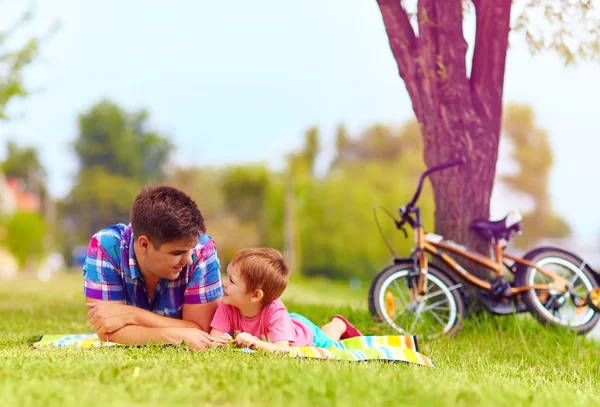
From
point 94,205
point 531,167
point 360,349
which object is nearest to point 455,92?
point 360,349

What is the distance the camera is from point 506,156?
3038 cm

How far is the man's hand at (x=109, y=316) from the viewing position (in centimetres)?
381

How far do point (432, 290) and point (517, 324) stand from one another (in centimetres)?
75

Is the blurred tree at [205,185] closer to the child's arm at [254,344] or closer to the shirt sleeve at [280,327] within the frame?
the shirt sleeve at [280,327]

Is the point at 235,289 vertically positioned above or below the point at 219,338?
above

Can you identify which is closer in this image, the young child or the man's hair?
the man's hair

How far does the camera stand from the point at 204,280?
3.96 m

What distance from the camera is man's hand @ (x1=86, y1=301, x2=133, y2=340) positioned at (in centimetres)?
381

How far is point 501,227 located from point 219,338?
3020mm

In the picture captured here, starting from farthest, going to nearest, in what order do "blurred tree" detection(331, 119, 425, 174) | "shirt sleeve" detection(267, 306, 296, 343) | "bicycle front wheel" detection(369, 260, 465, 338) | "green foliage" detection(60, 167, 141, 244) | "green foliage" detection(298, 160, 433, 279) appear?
"green foliage" detection(60, 167, 141, 244) → "blurred tree" detection(331, 119, 425, 174) → "green foliage" detection(298, 160, 433, 279) → "bicycle front wheel" detection(369, 260, 465, 338) → "shirt sleeve" detection(267, 306, 296, 343)

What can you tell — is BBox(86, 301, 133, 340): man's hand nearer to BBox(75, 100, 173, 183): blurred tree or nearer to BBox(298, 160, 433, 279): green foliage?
BBox(298, 160, 433, 279): green foliage

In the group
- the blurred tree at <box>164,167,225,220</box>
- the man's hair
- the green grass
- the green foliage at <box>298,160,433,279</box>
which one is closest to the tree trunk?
the green grass

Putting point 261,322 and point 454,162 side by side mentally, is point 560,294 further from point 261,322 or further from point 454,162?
point 261,322

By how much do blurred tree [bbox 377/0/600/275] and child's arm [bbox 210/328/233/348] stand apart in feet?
9.24
